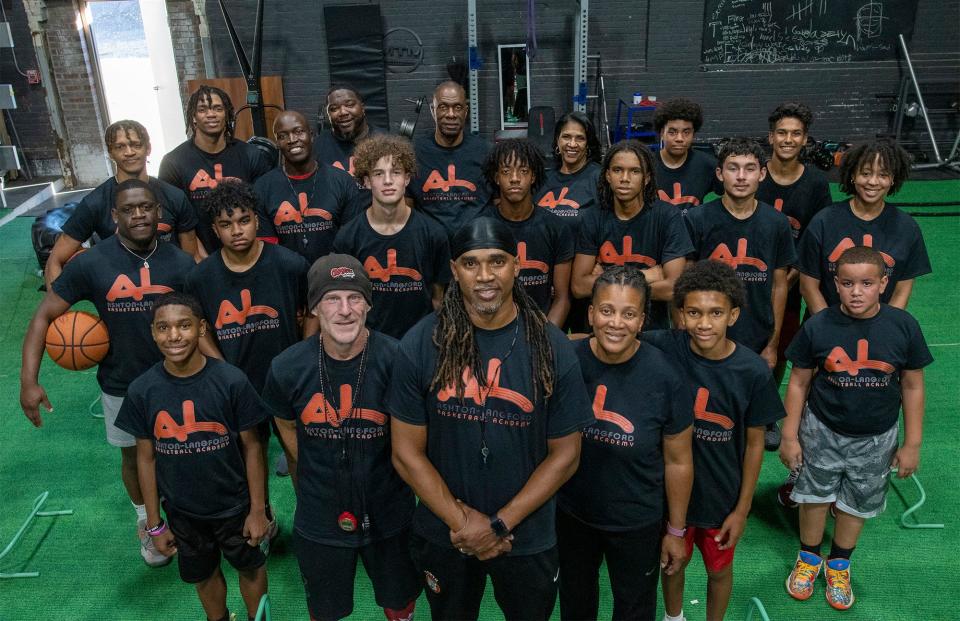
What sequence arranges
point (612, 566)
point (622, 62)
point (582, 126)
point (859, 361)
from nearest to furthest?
point (612, 566) → point (859, 361) → point (582, 126) → point (622, 62)

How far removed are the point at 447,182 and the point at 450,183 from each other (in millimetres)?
18

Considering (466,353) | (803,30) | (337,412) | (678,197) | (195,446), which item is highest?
(803,30)

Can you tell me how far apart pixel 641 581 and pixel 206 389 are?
5.52ft

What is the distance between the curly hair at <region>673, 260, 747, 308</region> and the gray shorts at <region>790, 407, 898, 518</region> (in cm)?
84

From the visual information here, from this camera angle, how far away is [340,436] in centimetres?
236

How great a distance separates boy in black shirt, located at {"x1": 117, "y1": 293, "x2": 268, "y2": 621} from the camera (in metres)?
2.62

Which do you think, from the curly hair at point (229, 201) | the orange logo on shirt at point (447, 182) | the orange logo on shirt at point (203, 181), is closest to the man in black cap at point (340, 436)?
the curly hair at point (229, 201)

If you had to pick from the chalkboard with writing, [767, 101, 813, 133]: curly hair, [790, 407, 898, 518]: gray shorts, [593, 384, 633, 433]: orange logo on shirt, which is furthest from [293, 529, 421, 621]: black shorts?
the chalkboard with writing

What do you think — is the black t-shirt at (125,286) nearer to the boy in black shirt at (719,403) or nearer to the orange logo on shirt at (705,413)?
the boy in black shirt at (719,403)

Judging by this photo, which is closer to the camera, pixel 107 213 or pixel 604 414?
pixel 604 414

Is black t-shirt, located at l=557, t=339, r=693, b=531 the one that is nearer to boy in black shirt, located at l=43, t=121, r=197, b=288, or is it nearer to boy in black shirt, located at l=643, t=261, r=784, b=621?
boy in black shirt, located at l=643, t=261, r=784, b=621

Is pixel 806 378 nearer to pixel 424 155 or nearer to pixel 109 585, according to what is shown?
pixel 424 155

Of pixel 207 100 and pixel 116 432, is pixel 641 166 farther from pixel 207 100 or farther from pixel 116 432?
pixel 116 432

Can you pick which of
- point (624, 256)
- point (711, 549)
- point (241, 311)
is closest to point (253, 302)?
point (241, 311)
